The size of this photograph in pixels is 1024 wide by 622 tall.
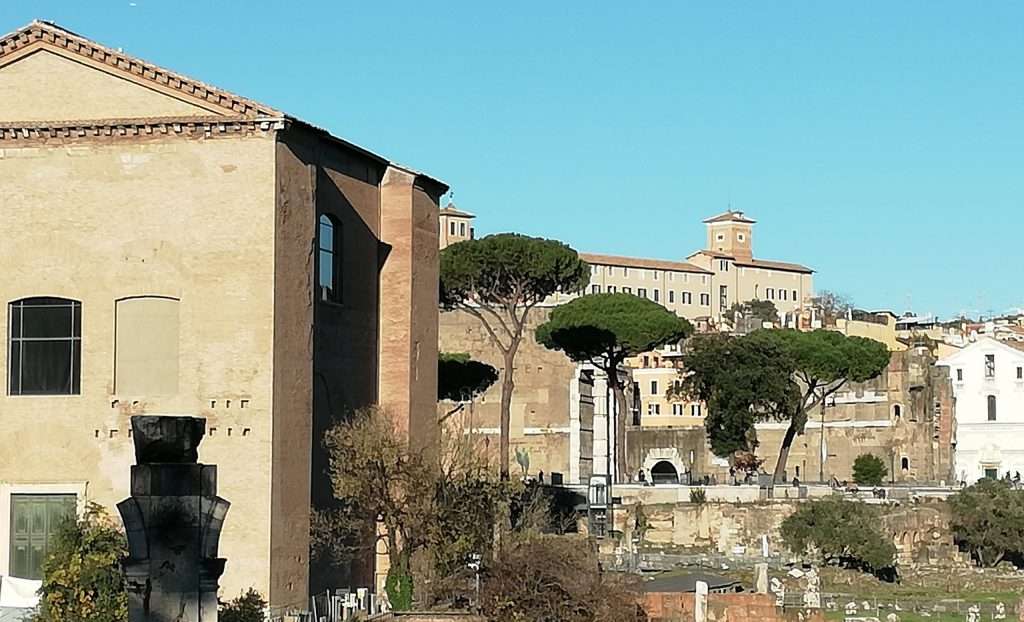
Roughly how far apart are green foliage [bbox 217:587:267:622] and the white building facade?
142 feet

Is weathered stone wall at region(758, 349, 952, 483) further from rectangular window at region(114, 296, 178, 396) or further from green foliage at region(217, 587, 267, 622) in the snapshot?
green foliage at region(217, 587, 267, 622)

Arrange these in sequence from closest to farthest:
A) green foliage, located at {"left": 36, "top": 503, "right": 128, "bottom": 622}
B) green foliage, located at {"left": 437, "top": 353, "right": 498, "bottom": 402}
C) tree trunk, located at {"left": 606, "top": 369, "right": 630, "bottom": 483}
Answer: green foliage, located at {"left": 36, "top": 503, "right": 128, "bottom": 622} → green foliage, located at {"left": 437, "top": 353, "right": 498, "bottom": 402} → tree trunk, located at {"left": 606, "top": 369, "right": 630, "bottom": 483}

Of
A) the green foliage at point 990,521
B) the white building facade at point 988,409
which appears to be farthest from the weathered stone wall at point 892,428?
the green foliage at point 990,521

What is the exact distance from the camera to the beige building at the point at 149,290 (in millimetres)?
26125

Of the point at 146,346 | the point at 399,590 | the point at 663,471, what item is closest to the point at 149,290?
the point at 146,346

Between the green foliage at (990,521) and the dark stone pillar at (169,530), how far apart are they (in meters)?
38.9

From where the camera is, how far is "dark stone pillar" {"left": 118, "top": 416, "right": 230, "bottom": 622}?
32.5ft

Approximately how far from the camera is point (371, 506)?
2853cm

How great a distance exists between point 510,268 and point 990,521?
14211 millimetres

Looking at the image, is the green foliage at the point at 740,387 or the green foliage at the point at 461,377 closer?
the green foliage at the point at 461,377

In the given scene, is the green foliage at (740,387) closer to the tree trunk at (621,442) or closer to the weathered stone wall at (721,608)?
the tree trunk at (621,442)

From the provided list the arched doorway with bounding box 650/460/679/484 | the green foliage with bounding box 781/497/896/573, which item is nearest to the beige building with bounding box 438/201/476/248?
the arched doorway with bounding box 650/460/679/484

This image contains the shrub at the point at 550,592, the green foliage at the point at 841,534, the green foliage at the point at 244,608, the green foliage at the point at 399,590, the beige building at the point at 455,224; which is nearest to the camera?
the green foliage at the point at 244,608

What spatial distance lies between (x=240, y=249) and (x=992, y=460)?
44.5 meters
